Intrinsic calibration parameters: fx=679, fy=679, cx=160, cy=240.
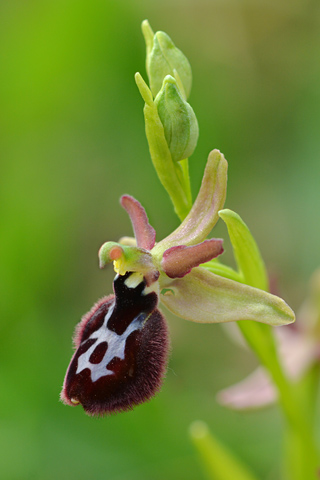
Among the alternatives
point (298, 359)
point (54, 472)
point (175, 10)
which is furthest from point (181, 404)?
point (175, 10)

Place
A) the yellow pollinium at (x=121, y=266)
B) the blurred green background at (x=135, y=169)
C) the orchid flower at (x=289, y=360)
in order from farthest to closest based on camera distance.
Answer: the blurred green background at (x=135, y=169) → the orchid flower at (x=289, y=360) → the yellow pollinium at (x=121, y=266)

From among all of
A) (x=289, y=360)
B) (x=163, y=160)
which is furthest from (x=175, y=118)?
(x=289, y=360)

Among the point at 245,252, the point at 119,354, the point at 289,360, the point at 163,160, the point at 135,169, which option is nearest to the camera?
the point at 119,354

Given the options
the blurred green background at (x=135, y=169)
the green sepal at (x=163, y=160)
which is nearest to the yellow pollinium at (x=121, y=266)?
the green sepal at (x=163, y=160)

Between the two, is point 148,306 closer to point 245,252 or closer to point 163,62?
point 245,252

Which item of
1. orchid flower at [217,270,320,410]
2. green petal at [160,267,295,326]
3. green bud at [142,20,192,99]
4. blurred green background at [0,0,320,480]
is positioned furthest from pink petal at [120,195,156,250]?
blurred green background at [0,0,320,480]

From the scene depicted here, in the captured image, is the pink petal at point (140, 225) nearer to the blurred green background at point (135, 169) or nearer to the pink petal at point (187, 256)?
the pink petal at point (187, 256)
